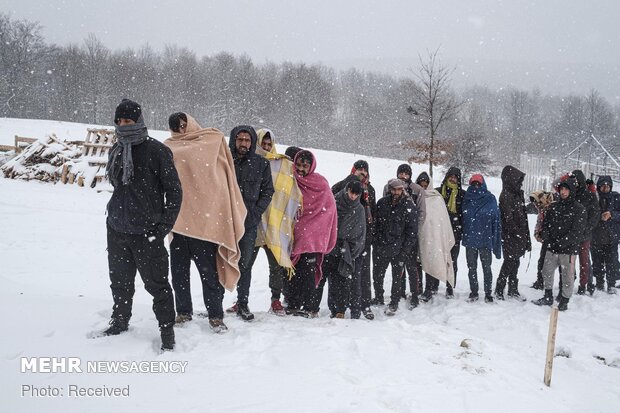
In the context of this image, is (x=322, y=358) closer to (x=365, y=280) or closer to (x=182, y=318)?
(x=182, y=318)

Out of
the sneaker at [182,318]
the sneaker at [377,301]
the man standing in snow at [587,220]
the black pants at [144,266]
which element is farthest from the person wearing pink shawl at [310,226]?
the man standing in snow at [587,220]

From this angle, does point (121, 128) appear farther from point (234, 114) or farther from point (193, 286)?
point (234, 114)

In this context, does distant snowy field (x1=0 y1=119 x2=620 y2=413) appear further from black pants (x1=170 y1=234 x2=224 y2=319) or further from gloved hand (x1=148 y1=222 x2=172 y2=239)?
gloved hand (x1=148 y1=222 x2=172 y2=239)

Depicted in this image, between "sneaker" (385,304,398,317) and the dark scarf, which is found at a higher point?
the dark scarf

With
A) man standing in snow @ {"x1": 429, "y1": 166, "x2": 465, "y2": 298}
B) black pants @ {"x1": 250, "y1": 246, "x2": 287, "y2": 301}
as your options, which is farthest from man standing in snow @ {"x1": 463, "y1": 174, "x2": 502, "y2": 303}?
black pants @ {"x1": 250, "y1": 246, "x2": 287, "y2": 301}

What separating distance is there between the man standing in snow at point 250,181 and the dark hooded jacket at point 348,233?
1.17m

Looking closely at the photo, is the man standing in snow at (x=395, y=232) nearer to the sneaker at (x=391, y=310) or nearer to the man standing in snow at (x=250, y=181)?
the sneaker at (x=391, y=310)

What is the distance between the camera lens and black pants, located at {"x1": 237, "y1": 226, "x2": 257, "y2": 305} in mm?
4379

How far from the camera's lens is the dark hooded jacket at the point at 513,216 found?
6.59 metres

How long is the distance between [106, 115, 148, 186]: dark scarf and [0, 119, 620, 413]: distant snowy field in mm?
1460

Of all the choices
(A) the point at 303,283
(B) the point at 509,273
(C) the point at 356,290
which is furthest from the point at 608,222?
(A) the point at 303,283

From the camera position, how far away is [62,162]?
15422 millimetres

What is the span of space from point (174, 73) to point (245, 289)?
5276cm

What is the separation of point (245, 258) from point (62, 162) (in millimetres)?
14341
